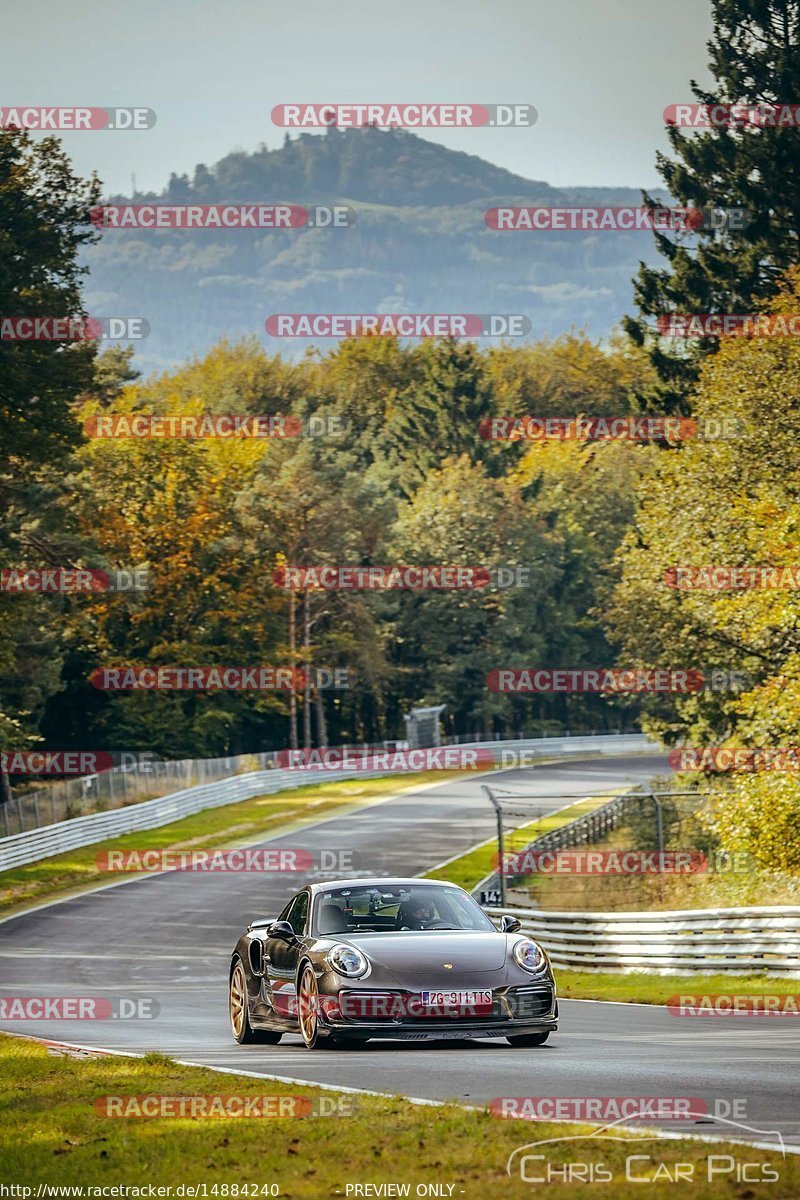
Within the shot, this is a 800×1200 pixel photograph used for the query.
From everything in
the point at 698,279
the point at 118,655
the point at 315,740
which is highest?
the point at 698,279

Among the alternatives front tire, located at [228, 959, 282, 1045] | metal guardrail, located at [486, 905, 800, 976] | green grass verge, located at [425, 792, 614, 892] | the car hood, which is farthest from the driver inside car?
green grass verge, located at [425, 792, 614, 892]

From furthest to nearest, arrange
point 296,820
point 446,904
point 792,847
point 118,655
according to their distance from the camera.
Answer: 1. point 118,655
2. point 296,820
3. point 792,847
4. point 446,904

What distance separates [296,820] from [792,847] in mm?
30802

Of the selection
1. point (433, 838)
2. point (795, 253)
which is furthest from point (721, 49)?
point (433, 838)

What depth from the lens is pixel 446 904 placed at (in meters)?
14.7

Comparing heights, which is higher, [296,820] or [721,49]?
[721,49]

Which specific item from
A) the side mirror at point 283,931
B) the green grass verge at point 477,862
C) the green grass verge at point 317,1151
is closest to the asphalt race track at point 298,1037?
the green grass verge at point 317,1151

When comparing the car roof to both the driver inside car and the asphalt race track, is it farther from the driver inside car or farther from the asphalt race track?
the asphalt race track

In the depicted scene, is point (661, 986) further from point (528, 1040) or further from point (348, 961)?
point (348, 961)

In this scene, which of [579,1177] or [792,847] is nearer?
[579,1177]

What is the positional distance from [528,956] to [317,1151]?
471cm

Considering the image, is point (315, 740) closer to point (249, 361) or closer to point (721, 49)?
point (249, 361)

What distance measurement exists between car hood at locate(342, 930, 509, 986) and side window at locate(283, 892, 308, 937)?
883mm

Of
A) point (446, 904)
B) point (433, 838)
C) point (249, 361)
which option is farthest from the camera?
point (249, 361)
